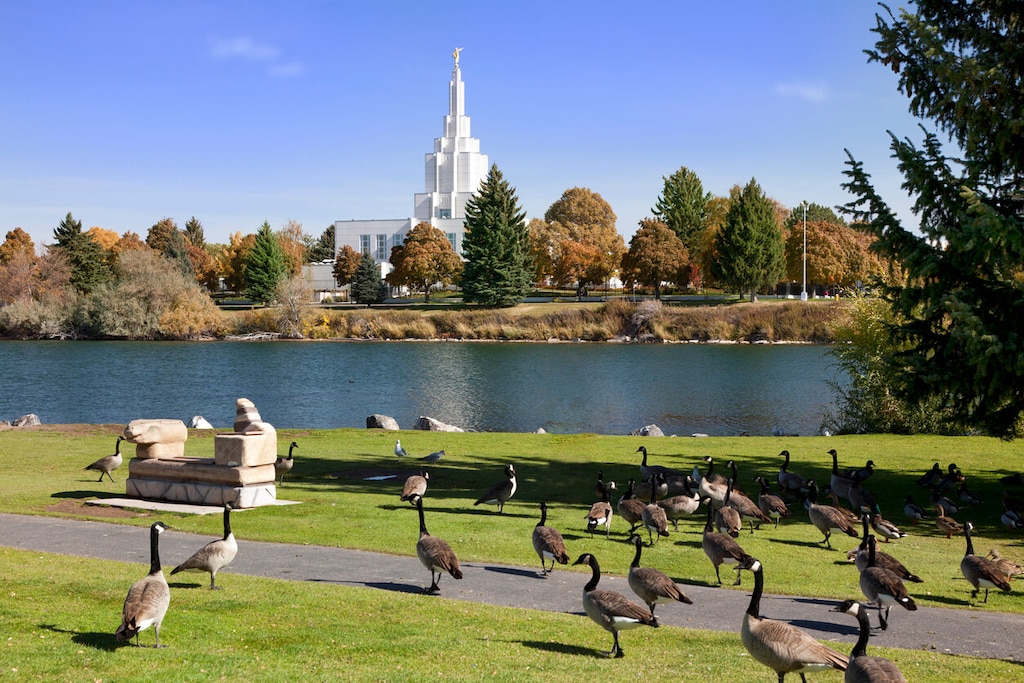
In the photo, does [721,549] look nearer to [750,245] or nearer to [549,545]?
[549,545]

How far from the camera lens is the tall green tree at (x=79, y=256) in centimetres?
12125

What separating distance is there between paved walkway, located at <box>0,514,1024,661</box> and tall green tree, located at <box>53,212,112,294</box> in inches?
4528

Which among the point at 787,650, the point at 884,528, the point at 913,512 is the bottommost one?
the point at 913,512

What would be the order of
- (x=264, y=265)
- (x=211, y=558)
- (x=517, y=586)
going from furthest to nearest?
(x=264, y=265), (x=517, y=586), (x=211, y=558)

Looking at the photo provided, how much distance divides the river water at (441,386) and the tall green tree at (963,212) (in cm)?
2664

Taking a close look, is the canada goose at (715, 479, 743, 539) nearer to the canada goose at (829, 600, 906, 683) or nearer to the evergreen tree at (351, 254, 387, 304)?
the canada goose at (829, 600, 906, 683)

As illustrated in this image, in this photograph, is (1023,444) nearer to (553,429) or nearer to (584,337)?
(553,429)

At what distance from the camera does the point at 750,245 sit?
113 m

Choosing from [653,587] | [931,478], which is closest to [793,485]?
[931,478]

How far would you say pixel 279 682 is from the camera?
367 inches

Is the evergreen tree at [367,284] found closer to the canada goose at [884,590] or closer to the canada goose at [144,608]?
the canada goose at [884,590]

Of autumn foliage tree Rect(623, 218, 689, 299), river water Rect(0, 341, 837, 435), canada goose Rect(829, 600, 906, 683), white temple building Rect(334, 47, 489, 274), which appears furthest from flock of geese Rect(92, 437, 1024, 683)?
white temple building Rect(334, 47, 489, 274)

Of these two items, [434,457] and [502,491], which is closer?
[502,491]

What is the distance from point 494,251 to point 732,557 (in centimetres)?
10653
